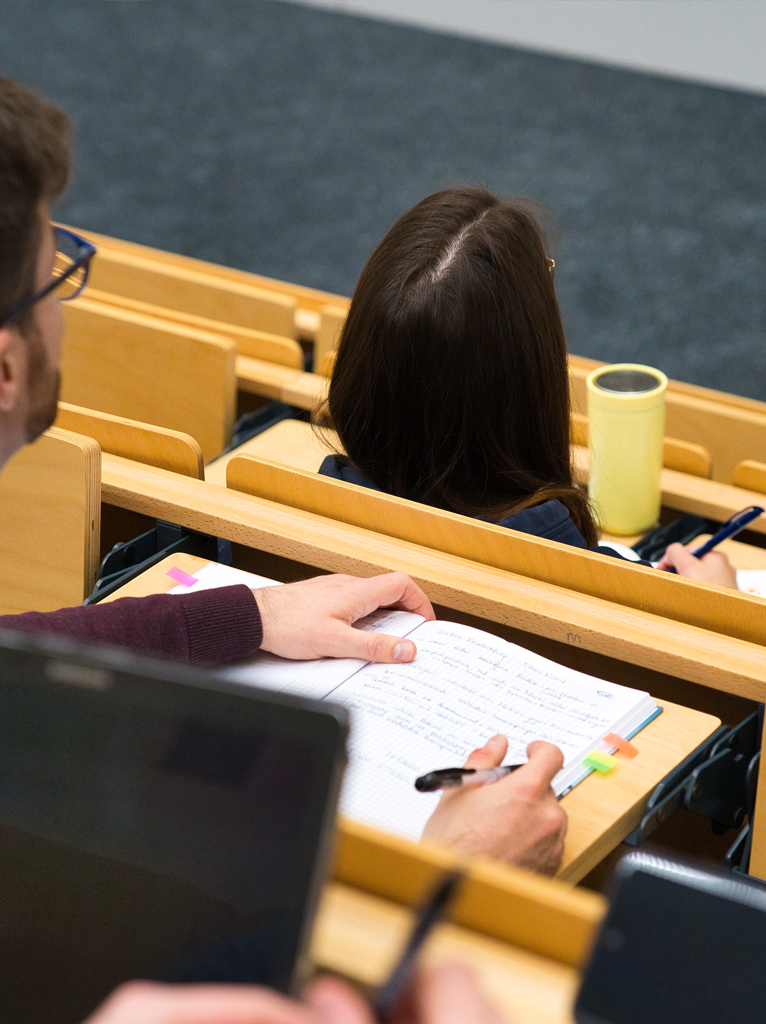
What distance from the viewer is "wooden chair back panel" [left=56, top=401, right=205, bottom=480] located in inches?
64.1

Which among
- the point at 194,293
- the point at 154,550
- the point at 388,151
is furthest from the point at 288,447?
the point at 388,151

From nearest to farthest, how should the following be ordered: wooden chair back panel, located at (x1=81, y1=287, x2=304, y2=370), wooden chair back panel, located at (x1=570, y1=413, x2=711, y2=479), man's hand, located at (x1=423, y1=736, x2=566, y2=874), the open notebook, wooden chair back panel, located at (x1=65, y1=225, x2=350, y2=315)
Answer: man's hand, located at (x1=423, y1=736, x2=566, y2=874) < the open notebook < wooden chair back panel, located at (x1=570, y1=413, x2=711, y2=479) < wooden chair back panel, located at (x1=81, y1=287, x2=304, y2=370) < wooden chair back panel, located at (x1=65, y1=225, x2=350, y2=315)

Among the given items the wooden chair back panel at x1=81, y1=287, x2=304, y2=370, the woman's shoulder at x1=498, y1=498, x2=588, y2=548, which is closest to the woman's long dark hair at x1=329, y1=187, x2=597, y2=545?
the woman's shoulder at x1=498, y1=498, x2=588, y2=548

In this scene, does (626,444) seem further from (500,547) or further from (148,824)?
(148,824)

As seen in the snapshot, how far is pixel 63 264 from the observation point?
117 cm

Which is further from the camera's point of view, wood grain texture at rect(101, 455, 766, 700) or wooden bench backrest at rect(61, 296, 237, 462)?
wooden bench backrest at rect(61, 296, 237, 462)

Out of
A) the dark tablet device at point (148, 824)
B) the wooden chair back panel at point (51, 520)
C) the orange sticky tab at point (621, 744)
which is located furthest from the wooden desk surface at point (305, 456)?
the dark tablet device at point (148, 824)

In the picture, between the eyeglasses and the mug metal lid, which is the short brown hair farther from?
the mug metal lid

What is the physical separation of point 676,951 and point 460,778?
1.53 ft

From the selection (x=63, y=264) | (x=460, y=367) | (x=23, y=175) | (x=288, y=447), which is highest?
(x=23, y=175)

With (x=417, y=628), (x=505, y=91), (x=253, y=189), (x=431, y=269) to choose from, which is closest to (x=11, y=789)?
(x=417, y=628)

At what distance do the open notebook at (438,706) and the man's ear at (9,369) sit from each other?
42cm

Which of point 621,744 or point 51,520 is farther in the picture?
point 51,520

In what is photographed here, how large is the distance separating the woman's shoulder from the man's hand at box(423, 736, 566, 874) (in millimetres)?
472
